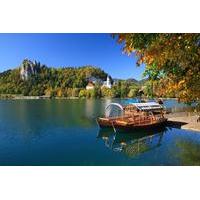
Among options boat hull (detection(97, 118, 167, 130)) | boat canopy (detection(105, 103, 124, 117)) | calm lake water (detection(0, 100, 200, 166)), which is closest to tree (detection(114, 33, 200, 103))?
calm lake water (detection(0, 100, 200, 166))

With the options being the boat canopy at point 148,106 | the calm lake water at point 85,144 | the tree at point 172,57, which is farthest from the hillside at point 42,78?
the tree at point 172,57

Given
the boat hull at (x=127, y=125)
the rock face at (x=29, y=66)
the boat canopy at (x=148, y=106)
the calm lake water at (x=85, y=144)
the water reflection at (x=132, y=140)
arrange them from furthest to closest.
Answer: the boat canopy at (x=148, y=106) → the boat hull at (x=127, y=125) → the rock face at (x=29, y=66) → the water reflection at (x=132, y=140) → the calm lake water at (x=85, y=144)

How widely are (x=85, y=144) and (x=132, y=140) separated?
60.4 inches

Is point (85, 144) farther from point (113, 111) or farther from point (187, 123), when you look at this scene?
point (113, 111)

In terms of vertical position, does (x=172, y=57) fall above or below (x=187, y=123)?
above

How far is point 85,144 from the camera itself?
31.7 ft

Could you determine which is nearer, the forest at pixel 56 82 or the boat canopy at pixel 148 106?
the forest at pixel 56 82

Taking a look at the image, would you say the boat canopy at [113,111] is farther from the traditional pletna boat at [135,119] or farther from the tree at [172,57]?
the tree at [172,57]

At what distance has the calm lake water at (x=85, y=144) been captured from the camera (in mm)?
7754

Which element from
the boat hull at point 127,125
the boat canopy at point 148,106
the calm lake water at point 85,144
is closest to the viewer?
the calm lake water at point 85,144

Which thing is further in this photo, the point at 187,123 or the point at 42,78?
the point at 187,123

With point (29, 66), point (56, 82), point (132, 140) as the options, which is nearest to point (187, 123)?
point (132, 140)

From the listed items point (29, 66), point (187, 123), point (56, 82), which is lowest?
point (187, 123)

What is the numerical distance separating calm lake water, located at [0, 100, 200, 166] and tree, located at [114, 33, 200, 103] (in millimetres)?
2739
